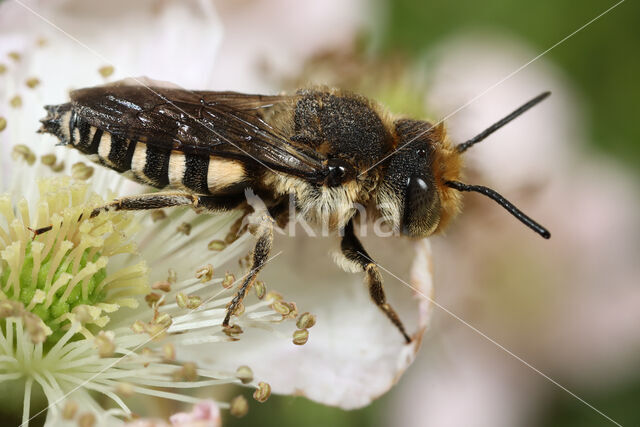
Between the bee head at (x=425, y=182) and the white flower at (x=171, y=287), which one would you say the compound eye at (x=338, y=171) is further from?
the white flower at (x=171, y=287)

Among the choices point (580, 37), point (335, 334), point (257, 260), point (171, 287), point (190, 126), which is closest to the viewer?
point (190, 126)

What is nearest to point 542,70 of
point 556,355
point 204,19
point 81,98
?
point 556,355

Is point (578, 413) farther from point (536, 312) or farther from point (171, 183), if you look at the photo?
point (171, 183)

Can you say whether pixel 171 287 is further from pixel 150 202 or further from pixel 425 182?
pixel 425 182

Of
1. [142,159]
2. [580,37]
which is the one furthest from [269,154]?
[580,37]

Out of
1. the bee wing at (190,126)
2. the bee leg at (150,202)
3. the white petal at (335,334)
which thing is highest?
the bee wing at (190,126)

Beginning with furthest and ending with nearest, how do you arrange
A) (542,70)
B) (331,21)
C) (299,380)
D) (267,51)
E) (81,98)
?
1. (542,70)
2. (331,21)
3. (267,51)
4. (299,380)
5. (81,98)

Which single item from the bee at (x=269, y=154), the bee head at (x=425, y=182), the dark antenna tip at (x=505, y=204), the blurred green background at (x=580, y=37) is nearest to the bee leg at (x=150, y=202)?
the bee at (x=269, y=154)
